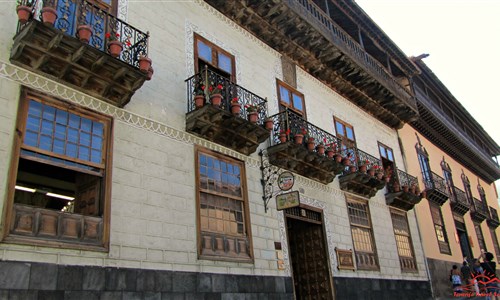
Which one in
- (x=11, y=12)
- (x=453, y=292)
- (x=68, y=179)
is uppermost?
(x=11, y=12)

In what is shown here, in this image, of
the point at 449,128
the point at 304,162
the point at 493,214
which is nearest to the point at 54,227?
the point at 304,162

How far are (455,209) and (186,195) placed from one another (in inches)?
748

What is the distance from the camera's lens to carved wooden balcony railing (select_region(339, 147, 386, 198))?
1501 cm

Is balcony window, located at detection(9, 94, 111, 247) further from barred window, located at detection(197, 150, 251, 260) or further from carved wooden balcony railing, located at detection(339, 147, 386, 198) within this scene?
carved wooden balcony railing, located at detection(339, 147, 386, 198)

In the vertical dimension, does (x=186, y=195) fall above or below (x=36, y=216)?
above

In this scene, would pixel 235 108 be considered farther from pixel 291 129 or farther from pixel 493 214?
pixel 493 214

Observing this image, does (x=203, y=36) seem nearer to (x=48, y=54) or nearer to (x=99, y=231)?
(x=48, y=54)

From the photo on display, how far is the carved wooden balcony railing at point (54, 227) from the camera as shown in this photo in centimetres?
680

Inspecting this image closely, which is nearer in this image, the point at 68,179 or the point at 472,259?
the point at 68,179

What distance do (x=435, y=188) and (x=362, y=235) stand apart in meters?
7.81

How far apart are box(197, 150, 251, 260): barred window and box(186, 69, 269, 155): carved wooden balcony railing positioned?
1.68 feet

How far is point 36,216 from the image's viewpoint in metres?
6.99

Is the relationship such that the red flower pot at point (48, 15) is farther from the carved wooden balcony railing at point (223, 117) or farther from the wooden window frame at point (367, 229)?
the wooden window frame at point (367, 229)

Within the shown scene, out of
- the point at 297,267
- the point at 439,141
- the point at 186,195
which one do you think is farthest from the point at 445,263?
the point at 186,195
